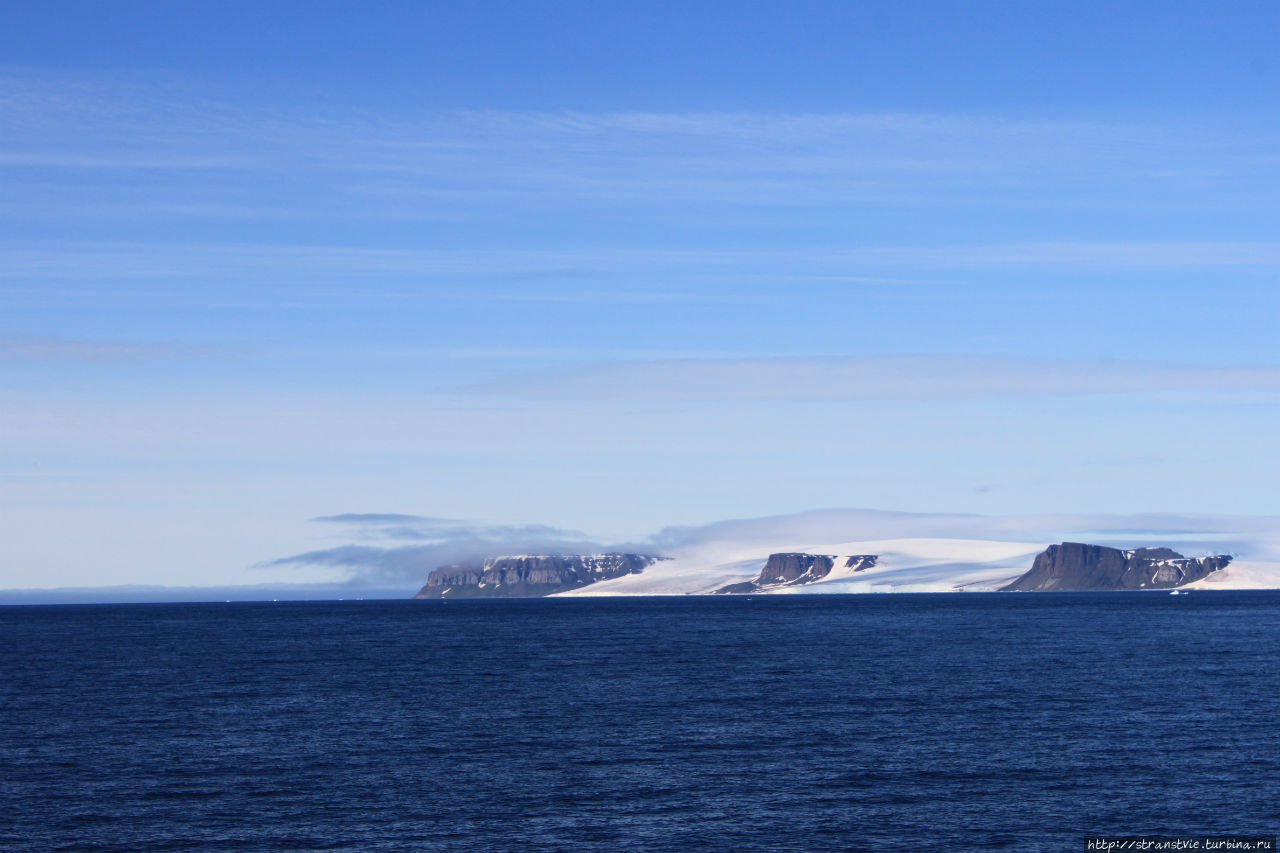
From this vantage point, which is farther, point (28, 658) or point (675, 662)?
point (28, 658)

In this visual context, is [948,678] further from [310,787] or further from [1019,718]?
[310,787]

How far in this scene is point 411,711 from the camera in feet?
205

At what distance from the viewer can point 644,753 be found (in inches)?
1922

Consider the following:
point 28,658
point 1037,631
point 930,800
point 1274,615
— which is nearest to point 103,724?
point 930,800

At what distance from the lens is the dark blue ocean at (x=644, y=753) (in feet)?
122

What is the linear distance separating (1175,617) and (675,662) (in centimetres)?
10350

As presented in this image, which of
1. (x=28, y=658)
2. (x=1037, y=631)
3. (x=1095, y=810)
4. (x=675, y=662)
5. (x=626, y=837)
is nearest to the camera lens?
(x=626, y=837)

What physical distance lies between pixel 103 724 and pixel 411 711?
12.9 metres

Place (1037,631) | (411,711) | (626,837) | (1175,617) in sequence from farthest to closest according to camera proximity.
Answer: (1175,617) < (1037,631) < (411,711) < (626,837)

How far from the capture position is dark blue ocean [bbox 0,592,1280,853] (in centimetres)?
3722

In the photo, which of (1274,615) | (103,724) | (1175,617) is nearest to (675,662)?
(103,724)

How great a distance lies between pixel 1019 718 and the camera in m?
57.1

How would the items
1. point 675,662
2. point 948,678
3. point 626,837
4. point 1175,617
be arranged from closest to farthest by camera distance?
point 626,837
point 948,678
point 675,662
point 1175,617

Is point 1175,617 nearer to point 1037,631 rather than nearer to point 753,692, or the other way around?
point 1037,631
